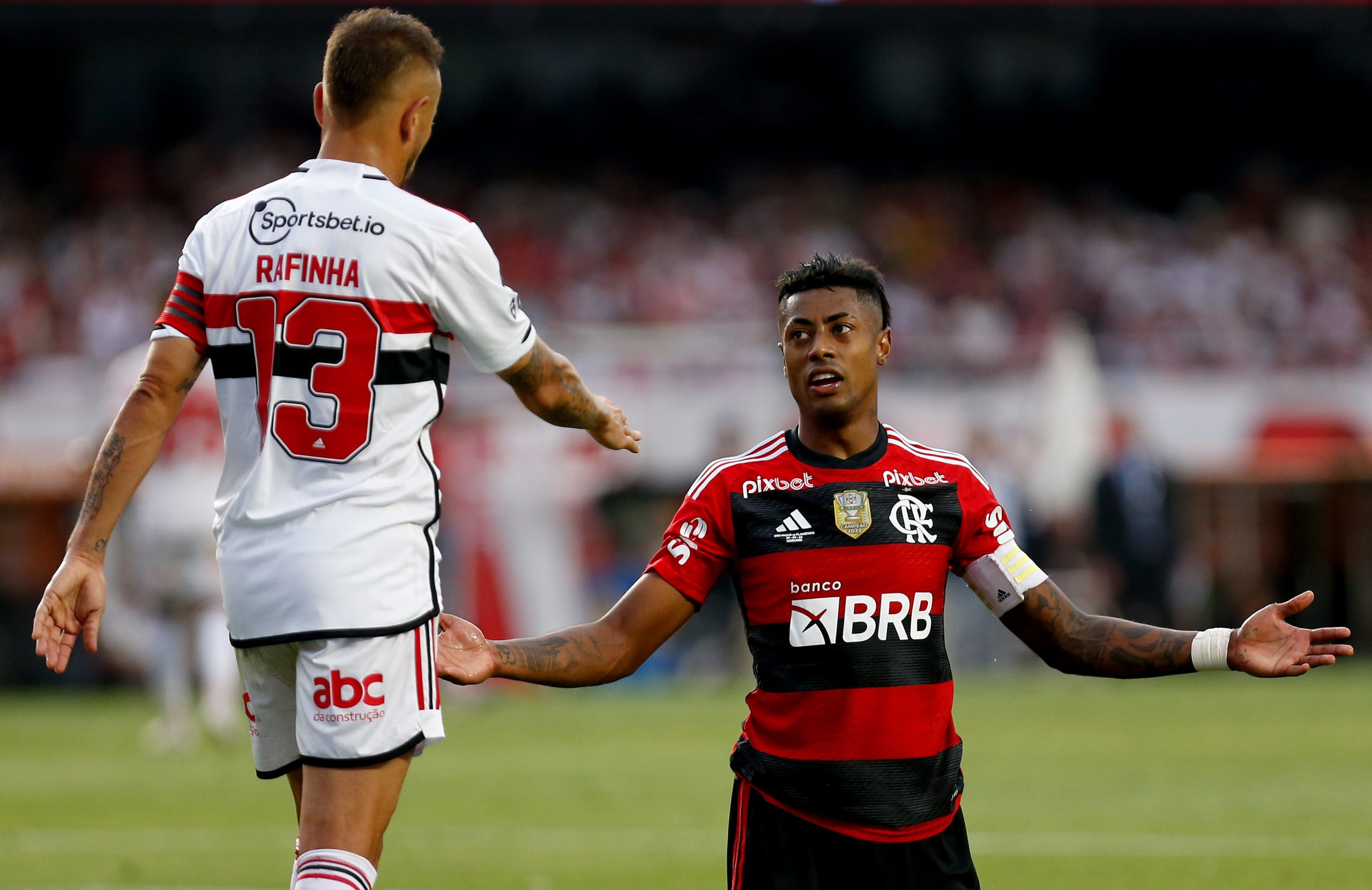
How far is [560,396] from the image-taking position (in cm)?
425

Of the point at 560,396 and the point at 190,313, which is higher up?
the point at 190,313

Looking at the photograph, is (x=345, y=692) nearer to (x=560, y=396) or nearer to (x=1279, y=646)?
(x=560, y=396)

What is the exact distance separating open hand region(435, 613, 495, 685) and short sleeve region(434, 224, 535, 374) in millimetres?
593

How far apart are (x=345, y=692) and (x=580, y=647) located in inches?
27.0

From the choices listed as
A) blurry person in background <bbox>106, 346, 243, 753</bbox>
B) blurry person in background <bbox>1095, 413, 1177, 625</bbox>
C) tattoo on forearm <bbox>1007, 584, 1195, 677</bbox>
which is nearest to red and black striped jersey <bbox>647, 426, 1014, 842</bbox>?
tattoo on forearm <bbox>1007, 584, 1195, 677</bbox>

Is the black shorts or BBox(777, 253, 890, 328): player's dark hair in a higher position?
BBox(777, 253, 890, 328): player's dark hair

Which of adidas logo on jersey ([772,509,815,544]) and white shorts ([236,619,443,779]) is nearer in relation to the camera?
white shorts ([236,619,443,779])

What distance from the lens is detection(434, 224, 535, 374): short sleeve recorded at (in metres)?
3.99

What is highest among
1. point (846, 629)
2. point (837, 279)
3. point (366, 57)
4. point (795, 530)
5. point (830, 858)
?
point (366, 57)

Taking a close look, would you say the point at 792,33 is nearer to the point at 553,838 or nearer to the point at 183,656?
the point at 183,656

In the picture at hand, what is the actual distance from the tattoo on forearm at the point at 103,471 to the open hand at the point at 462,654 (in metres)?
0.79

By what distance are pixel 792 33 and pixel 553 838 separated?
59.3ft

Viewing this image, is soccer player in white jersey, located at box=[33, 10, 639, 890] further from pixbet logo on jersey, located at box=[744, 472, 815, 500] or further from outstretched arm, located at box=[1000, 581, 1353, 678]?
outstretched arm, located at box=[1000, 581, 1353, 678]

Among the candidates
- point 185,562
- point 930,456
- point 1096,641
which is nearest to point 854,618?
point 930,456
